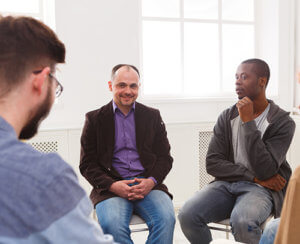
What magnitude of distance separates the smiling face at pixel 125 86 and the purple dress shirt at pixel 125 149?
0.07 meters

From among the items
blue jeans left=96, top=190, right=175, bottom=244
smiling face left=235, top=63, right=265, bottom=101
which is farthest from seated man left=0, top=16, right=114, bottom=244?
smiling face left=235, top=63, right=265, bottom=101

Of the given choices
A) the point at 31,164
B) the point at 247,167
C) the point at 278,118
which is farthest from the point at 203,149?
the point at 31,164

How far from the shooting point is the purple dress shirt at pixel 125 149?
232cm

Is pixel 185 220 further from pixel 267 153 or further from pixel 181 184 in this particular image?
pixel 181 184

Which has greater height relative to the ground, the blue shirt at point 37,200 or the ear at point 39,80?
the ear at point 39,80

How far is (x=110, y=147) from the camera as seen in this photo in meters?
2.30

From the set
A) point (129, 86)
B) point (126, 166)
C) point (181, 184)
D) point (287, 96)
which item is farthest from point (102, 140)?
point (287, 96)

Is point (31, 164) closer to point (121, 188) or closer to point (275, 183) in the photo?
point (121, 188)

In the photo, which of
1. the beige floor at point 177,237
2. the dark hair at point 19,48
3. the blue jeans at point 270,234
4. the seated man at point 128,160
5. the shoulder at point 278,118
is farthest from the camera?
the beige floor at point 177,237

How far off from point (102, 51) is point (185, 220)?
1.77 metres

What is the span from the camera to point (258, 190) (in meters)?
2.12

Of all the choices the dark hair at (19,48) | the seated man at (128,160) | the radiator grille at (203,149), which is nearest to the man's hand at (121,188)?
the seated man at (128,160)

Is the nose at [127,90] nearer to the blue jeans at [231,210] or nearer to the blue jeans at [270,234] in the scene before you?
the blue jeans at [231,210]

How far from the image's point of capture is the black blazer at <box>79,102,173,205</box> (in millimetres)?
2248
